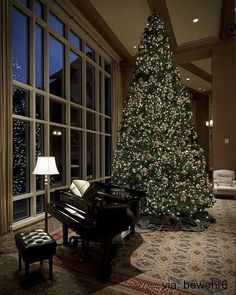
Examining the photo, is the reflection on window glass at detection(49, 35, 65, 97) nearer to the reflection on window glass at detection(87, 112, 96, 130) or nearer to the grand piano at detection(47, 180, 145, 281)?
the reflection on window glass at detection(87, 112, 96, 130)

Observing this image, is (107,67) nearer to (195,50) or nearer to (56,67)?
(195,50)

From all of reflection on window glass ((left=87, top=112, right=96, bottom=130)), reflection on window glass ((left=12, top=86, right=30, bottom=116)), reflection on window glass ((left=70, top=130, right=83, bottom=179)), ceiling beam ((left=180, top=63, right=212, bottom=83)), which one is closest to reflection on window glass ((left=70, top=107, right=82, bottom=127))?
reflection on window glass ((left=70, top=130, right=83, bottom=179))

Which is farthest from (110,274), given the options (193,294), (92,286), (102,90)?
(102,90)

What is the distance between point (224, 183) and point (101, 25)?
6394 mm

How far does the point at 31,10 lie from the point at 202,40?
595cm

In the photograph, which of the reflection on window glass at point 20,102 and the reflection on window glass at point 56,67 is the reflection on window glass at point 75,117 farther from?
the reflection on window glass at point 20,102

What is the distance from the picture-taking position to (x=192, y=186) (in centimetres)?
520

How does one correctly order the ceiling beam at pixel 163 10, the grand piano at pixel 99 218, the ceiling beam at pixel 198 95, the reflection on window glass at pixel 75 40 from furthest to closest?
the ceiling beam at pixel 198 95 → the reflection on window glass at pixel 75 40 → the ceiling beam at pixel 163 10 → the grand piano at pixel 99 218

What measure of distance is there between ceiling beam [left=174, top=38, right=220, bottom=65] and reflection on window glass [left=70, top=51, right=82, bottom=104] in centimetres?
401

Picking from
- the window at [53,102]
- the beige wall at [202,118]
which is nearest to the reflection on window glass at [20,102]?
the window at [53,102]

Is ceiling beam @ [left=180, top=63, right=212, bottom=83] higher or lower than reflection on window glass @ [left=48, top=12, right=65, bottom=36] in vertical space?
higher

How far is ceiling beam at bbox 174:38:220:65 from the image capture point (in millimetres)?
8766

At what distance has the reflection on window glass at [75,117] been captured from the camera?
7.26 metres

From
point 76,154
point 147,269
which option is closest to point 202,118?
point 76,154
